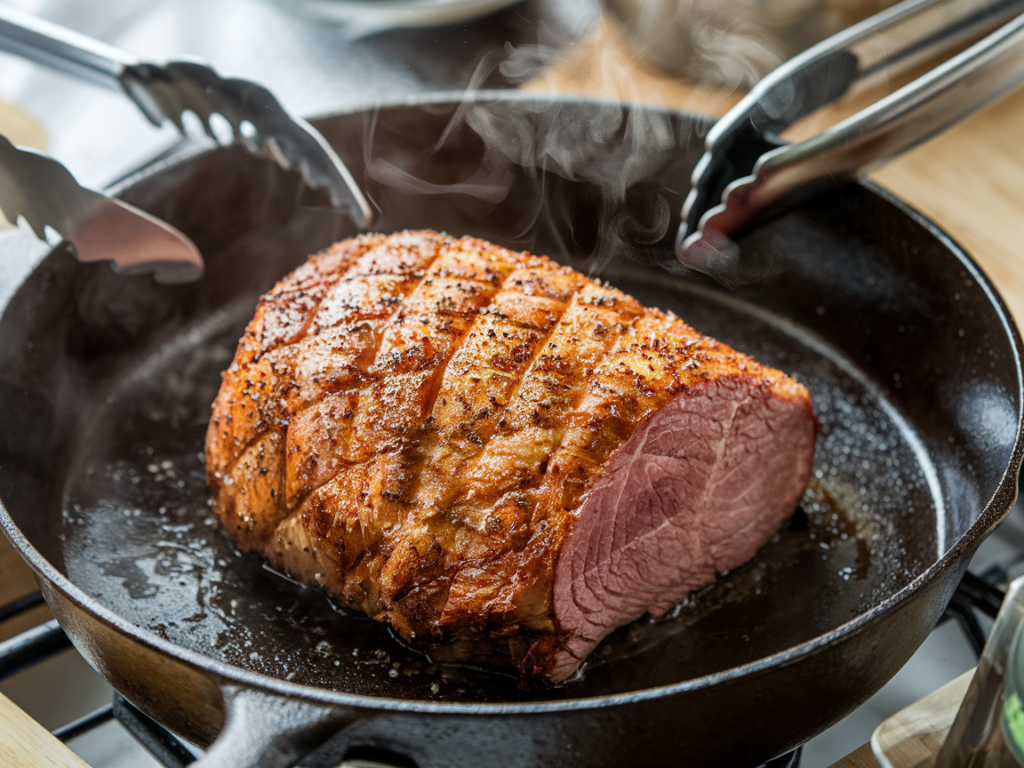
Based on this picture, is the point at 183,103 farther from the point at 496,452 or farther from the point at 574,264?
the point at 496,452

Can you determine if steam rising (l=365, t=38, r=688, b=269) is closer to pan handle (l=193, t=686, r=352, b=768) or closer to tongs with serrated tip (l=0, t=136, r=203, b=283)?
tongs with serrated tip (l=0, t=136, r=203, b=283)

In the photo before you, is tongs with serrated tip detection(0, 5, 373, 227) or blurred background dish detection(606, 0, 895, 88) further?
blurred background dish detection(606, 0, 895, 88)

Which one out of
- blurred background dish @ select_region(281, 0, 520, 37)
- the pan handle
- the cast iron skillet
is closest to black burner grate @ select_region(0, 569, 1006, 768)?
the cast iron skillet

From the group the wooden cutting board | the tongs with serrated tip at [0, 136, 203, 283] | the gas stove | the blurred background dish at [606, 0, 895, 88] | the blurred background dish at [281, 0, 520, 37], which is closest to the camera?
the tongs with serrated tip at [0, 136, 203, 283]

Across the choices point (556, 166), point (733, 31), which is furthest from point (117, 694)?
point (733, 31)

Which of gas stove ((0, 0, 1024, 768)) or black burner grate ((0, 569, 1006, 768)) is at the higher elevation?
gas stove ((0, 0, 1024, 768))

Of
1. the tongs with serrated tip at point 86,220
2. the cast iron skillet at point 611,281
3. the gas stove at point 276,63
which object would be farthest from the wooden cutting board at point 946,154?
the tongs with serrated tip at point 86,220

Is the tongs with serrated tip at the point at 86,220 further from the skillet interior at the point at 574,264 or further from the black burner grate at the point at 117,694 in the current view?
the black burner grate at the point at 117,694
